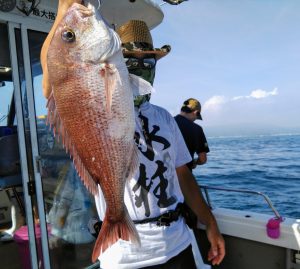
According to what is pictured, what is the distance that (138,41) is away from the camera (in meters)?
1.65

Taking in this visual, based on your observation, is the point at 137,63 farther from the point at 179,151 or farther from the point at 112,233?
the point at 112,233

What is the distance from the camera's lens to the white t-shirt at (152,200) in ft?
5.41

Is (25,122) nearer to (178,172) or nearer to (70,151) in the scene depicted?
(178,172)

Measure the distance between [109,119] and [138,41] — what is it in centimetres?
62

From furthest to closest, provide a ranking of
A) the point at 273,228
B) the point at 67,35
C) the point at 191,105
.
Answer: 1. the point at 191,105
2. the point at 273,228
3. the point at 67,35

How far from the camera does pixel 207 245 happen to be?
10.9 ft

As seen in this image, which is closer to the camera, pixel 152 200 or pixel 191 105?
pixel 152 200

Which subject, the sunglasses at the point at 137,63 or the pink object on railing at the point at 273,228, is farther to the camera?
the pink object on railing at the point at 273,228

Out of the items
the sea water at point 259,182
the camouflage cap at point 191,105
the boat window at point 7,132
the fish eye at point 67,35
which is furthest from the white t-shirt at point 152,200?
the sea water at point 259,182

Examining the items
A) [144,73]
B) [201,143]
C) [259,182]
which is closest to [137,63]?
[144,73]

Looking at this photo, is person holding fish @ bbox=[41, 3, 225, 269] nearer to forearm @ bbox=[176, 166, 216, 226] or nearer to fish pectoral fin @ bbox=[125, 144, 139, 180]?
fish pectoral fin @ bbox=[125, 144, 139, 180]

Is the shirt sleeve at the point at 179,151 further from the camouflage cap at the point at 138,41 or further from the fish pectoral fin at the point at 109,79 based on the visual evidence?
the fish pectoral fin at the point at 109,79

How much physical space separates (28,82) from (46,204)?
1.13 m

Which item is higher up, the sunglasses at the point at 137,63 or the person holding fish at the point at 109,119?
the sunglasses at the point at 137,63
